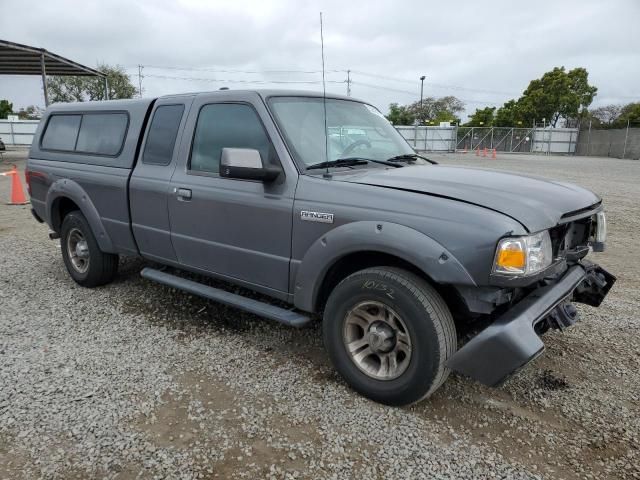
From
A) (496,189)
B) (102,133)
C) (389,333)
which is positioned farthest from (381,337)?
(102,133)

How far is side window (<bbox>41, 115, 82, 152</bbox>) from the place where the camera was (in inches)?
200

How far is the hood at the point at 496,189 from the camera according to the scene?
2.69 meters

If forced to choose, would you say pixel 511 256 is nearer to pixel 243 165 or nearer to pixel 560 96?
pixel 243 165

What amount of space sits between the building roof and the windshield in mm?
19512

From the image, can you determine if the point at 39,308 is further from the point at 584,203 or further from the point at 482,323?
the point at 584,203

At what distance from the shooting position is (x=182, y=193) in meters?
3.87

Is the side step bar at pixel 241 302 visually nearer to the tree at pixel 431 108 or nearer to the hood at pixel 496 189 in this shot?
the hood at pixel 496 189

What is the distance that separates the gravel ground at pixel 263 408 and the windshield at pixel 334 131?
1.49 m

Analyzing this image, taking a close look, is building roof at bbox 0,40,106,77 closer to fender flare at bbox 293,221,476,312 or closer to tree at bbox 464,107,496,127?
fender flare at bbox 293,221,476,312

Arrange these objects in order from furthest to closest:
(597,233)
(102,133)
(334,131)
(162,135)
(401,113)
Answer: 1. (401,113)
2. (102,133)
3. (162,135)
4. (334,131)
5. (597,233)

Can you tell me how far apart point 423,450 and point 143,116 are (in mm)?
3511

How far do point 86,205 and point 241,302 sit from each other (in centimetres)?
217

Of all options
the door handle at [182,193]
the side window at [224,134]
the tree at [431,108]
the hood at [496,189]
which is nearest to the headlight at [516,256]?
the hood at [496,189]

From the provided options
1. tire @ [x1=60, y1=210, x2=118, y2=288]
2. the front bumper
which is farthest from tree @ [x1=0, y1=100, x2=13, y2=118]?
the front bumper
